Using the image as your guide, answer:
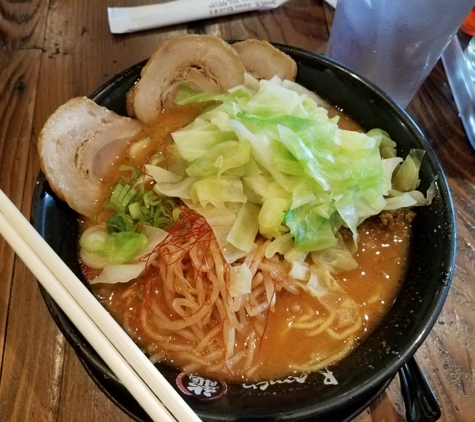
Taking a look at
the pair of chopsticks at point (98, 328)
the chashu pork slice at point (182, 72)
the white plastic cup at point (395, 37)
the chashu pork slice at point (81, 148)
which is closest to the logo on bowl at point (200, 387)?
the pair of chopsticks at point (98, 328)

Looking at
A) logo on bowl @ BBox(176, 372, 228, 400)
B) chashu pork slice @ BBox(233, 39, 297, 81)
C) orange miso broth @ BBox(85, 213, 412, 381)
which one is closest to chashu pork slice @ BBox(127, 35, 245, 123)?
chashu pork slice @ BBox(233, 39, 297, 81)

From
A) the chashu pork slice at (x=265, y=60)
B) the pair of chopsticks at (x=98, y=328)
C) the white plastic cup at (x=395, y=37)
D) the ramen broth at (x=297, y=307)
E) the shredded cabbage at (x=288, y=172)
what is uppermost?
the white plastic cup at (x=395, y=37)

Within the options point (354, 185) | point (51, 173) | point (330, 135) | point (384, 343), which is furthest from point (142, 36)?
point (384, 343)

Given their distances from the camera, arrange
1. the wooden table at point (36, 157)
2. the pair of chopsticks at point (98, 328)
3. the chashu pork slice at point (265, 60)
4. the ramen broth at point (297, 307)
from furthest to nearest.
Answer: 1. the chashu pork slice at point (265, 60)
2. the wooden table at point (36, 157)
3. the ramen broth at point (297, 307)
4. the pair of chopsticks at point (98, 328)

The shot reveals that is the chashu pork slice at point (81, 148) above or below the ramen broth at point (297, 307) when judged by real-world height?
above

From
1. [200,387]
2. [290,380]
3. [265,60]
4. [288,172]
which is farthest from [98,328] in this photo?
[265,60]

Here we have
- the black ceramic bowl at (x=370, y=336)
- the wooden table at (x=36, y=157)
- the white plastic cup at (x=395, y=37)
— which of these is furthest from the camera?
the white plastic cup at (x=395, y=37)

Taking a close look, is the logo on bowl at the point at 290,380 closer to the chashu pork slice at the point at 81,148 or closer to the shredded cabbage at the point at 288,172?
the shredded cabbage at the point at 288,172
